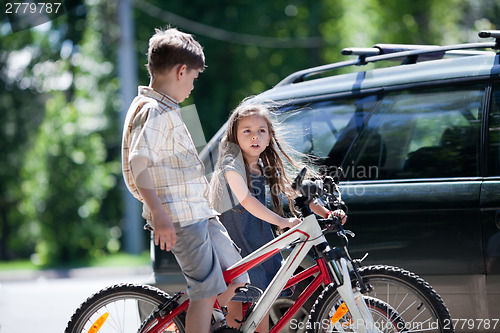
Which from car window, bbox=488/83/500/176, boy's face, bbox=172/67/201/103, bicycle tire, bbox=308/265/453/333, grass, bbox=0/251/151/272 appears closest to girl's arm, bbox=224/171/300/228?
bicycle tire, bbox=308/265/453/333

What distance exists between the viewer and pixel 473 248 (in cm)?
363

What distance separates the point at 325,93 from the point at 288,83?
1.70 ft

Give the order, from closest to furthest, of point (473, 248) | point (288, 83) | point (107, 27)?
point (473, 248) < point (288, 83) < point (107, 27)

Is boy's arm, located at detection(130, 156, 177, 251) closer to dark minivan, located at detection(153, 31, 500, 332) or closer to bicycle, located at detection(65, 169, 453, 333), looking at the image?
bicycle, located at detection(65, 169, 453, 333)

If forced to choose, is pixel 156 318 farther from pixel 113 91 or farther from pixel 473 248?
pixel 113 91

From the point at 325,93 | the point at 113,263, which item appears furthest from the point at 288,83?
the point at 113,263

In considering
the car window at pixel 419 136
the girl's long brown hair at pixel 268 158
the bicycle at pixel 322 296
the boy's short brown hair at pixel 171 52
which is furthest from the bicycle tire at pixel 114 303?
the car window at pixel 419 136

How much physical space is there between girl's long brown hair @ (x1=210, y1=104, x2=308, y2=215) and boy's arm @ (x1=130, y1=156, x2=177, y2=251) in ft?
2.04

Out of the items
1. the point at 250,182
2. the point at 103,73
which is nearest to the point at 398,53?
the point at 250,182

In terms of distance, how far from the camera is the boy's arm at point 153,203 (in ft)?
9.95

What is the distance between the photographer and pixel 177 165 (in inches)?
126

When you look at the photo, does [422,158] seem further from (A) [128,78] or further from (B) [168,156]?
(A) [128,78]

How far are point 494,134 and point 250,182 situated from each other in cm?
136

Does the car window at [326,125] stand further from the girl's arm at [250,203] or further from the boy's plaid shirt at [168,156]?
the boy's plaid shirt at [168,156]
